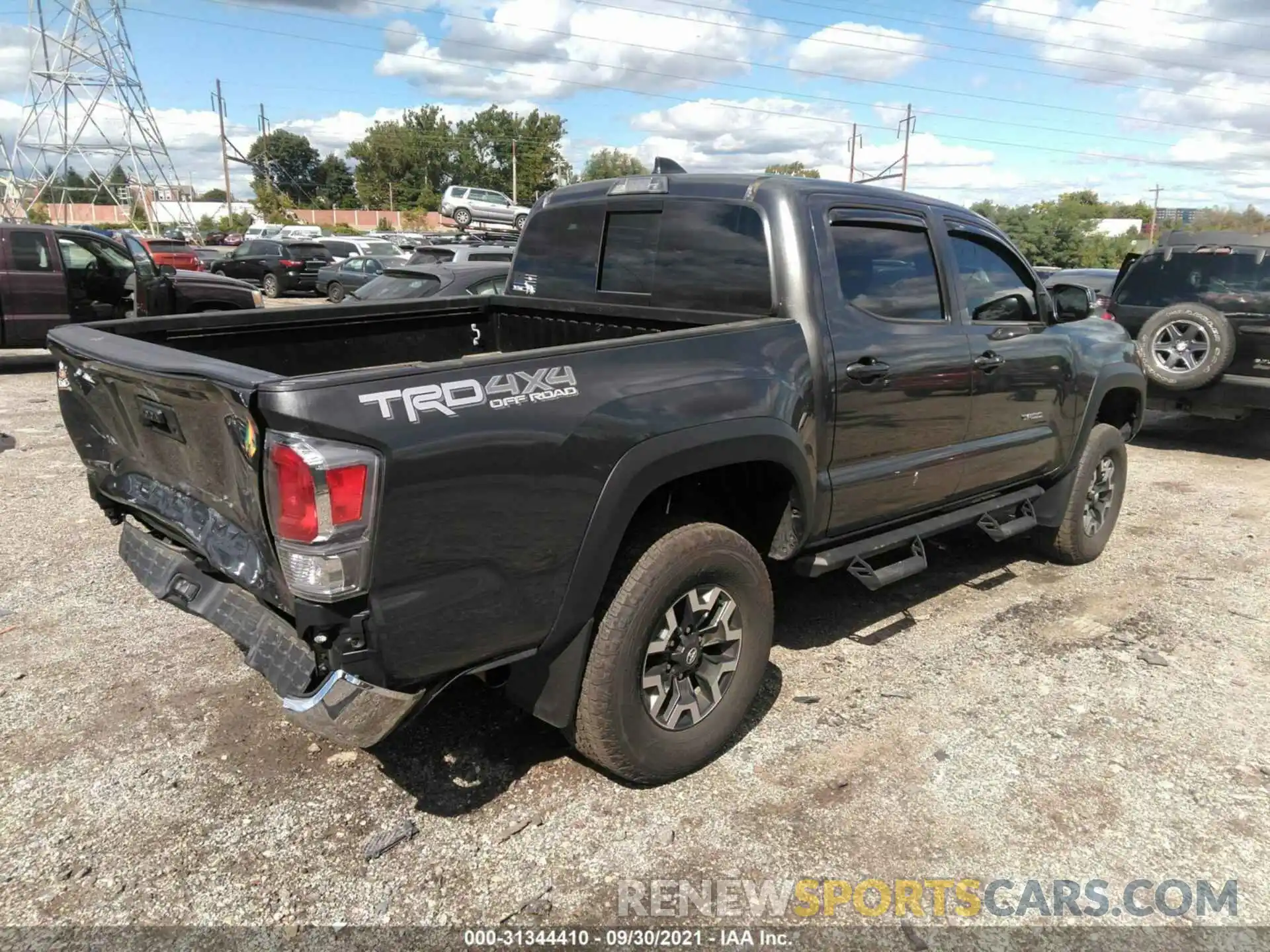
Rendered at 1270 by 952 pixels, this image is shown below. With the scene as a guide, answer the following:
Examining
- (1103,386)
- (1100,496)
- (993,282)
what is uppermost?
(993,282)

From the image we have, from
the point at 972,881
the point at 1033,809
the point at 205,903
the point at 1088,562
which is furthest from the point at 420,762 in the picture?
the point at 1088,562

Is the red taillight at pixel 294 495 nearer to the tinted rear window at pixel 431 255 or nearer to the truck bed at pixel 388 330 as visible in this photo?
the truck bed at pixel 388 330

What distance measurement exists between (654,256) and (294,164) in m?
131

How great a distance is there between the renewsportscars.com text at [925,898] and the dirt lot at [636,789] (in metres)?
0.04

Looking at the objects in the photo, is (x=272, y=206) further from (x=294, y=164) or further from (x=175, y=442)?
(x=175, y=442)

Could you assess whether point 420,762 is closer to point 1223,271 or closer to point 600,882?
point 600,882

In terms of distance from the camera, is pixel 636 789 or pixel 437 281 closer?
pixel 636 789

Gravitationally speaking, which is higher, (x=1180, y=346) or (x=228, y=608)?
(x=1180, y=346)

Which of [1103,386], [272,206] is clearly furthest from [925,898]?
[272,206]

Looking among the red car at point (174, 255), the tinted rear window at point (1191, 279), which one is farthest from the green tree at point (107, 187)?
the tinted rear window at point (1191, 279)

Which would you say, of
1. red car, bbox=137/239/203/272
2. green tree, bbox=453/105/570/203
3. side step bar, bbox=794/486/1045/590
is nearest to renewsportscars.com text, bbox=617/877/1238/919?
side step bar, bbox=794/486/1045/590

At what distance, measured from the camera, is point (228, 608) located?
8.87 feet

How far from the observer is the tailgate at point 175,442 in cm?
238

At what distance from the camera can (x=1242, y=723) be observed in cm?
364
